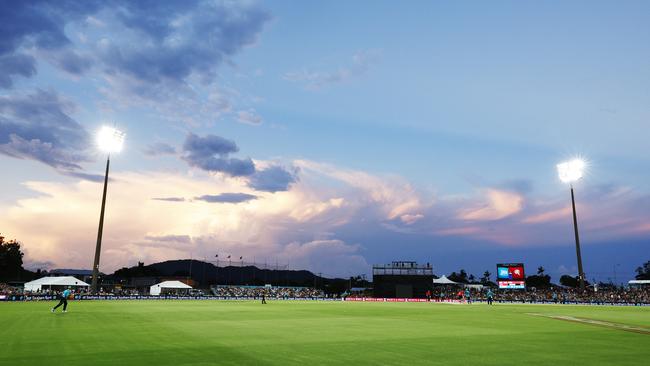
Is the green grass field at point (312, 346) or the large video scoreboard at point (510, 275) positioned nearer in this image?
the green grass field at point (312, 346)

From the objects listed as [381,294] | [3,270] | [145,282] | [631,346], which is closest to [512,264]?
[381,294]

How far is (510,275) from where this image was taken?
7906 centimetres

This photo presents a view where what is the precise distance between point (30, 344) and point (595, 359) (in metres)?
17.7

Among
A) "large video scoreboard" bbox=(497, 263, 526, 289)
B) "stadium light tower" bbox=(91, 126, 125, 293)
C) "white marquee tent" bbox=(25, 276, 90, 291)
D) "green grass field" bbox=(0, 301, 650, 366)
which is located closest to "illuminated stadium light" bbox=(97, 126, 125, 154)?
"stadium light tower" bbox=(91, 126, 125, 293)

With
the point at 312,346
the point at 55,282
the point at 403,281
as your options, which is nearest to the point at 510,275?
the point at 403,281

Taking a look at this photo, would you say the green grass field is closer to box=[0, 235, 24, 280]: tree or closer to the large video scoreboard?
the large video scoreboard

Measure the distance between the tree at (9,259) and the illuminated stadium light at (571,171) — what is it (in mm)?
128979

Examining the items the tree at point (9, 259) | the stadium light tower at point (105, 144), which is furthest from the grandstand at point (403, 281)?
the tree at point (9, 259)

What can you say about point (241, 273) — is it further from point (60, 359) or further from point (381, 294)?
point (60, 359)

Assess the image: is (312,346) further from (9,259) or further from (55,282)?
(9,259)

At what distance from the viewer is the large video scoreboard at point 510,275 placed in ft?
257

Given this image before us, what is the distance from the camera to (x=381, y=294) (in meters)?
89.2

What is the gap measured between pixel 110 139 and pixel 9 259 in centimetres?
7544

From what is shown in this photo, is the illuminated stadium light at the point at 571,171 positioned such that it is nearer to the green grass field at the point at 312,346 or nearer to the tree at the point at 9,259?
the green grass field at the point at 312,346
